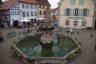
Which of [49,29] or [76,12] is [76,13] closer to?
[76,12]

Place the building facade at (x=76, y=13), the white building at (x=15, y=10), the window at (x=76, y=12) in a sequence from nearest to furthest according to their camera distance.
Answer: the building facade at (x=76, y=13), the window at (x=76, y=12), the white building at (x=15, y=10)

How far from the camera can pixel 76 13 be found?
28047 mm

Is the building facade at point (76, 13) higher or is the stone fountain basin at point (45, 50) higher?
the building facade at point (76, 13)

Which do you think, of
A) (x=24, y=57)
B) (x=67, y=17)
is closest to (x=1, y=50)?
(x=24, y=57)

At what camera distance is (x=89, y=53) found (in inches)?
483

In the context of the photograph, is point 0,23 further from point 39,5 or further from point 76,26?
point 76,26

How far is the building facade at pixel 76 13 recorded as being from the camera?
1085 inches

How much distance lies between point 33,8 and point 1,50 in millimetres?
26312

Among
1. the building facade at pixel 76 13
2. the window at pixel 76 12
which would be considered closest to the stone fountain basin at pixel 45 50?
the building facade at pixel 76 13

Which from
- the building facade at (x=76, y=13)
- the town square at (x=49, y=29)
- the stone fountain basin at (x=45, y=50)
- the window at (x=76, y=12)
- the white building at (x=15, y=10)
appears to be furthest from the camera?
the white building at (x=15, y=10)

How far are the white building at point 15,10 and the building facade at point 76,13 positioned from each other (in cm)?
1055

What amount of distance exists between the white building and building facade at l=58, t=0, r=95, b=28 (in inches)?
415

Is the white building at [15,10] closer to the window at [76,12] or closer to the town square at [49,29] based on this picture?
the town square at [49,29]

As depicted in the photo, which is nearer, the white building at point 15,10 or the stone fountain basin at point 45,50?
the stone fountain basin at point 45,50
